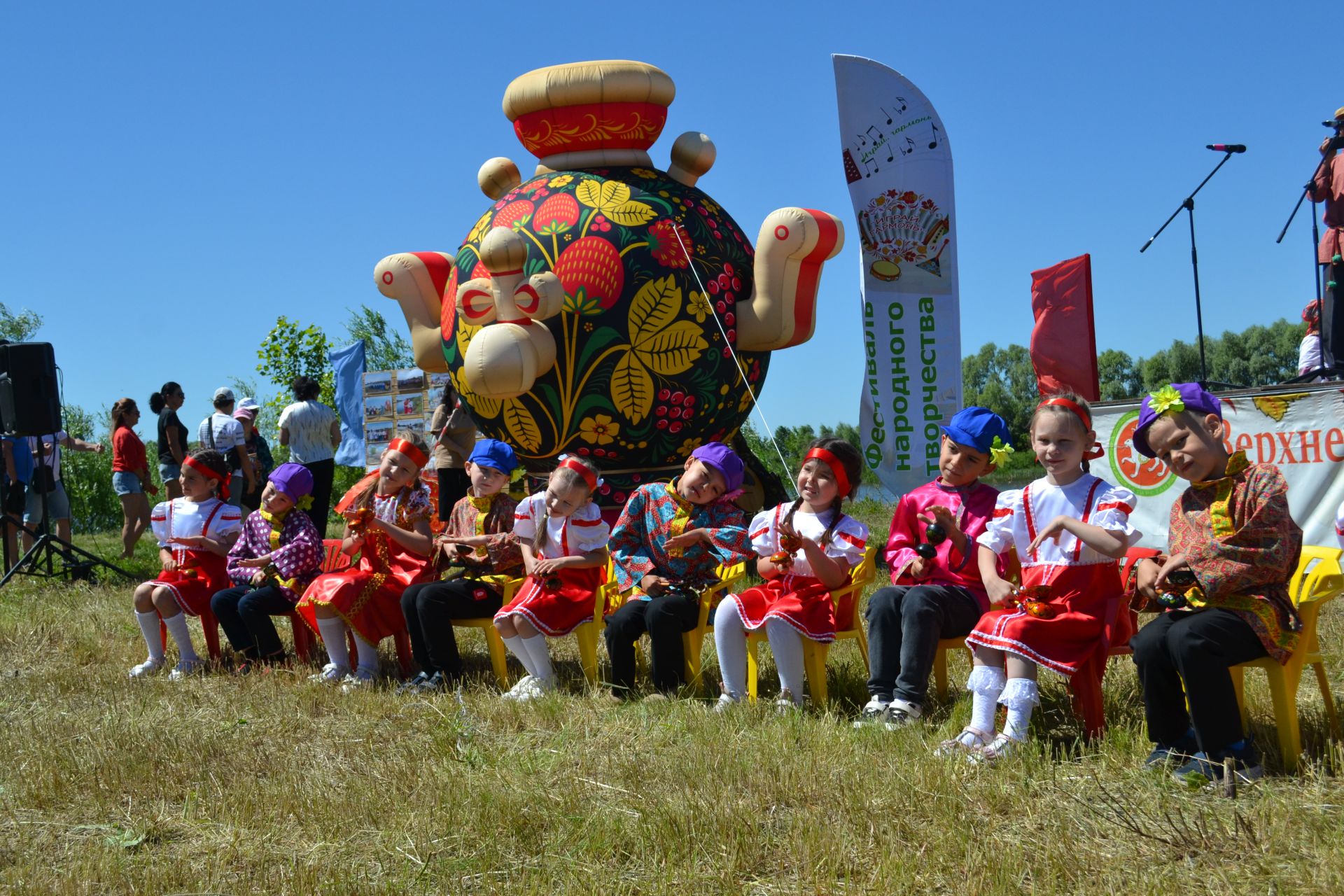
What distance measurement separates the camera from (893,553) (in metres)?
4.66

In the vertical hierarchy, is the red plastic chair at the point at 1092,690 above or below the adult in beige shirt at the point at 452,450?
below

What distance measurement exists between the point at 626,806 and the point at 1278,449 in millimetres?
5756

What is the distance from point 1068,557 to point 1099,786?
78cm

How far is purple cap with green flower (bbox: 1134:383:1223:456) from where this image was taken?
3.66 metres

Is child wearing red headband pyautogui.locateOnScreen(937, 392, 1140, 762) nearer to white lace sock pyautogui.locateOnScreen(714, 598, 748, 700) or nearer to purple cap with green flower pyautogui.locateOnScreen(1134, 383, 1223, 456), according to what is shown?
purple cap with green flower pyautogui.locateOnScreen(1134, 383, 1223, 456)

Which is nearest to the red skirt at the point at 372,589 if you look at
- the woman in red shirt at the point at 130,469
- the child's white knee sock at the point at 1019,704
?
the child's white knee sock at the point at 1019,704

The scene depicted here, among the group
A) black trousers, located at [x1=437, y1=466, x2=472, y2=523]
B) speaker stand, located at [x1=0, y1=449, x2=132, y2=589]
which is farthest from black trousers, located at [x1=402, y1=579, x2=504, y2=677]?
speaker stand, located at [x1=0, y1=449, x2=132, y2=589]

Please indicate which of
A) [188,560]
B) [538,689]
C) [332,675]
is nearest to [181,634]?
[188,560]

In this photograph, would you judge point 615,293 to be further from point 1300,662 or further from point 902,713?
point 1300,662

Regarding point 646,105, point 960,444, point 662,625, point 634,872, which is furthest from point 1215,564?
point 646,105

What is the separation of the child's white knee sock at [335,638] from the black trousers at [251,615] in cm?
32

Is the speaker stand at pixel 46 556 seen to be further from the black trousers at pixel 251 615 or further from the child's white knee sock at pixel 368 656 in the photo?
the child's white knee sock at pixel 368 656

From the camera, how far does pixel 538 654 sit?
17.2ft

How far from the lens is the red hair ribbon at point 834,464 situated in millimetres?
4809
